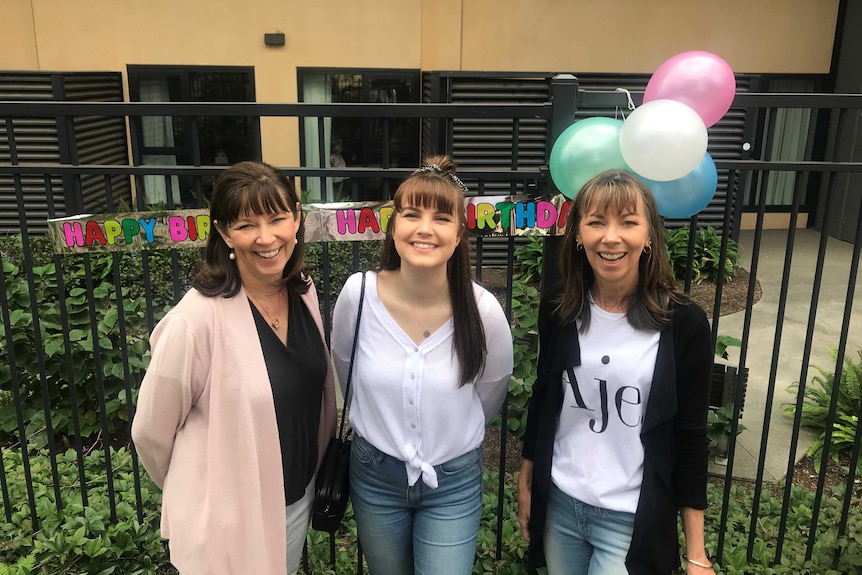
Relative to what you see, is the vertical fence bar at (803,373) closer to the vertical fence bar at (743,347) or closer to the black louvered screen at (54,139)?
the vertical fence bar at (743,347)

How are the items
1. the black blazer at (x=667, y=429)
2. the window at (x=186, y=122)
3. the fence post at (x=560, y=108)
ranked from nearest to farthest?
the black blazer at (x=667, y=429)
the fence post at (x=560, y=108)
the window at (x=186, y=122)

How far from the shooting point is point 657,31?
964cm

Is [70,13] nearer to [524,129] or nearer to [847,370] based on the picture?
[524,129]

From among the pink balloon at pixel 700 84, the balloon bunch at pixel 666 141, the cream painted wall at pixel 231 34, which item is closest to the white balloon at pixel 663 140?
the balloon bunch at pixel 666 141

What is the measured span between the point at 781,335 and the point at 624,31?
22.4 ft

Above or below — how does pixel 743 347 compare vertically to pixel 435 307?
below

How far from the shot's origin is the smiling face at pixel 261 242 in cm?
187

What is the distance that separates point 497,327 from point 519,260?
6.80 meters

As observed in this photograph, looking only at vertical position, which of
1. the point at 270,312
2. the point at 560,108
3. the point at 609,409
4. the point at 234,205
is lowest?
the point at 609,409

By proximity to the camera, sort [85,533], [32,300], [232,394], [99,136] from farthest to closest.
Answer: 1. [99,136]
2. [85,533]
3. [32,300]
4. [232,394]

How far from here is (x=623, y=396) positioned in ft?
Result: 6.27

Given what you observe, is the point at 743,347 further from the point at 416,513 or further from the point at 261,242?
the point at 261,242

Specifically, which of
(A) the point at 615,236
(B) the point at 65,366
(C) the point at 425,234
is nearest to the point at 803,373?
(A) the point at 615,236

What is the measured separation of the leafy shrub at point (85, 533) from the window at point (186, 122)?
550 cm
